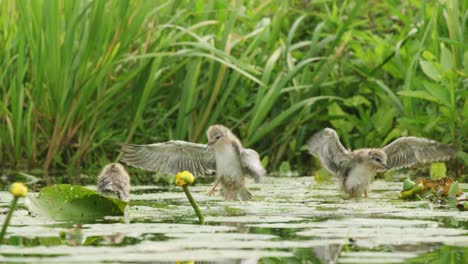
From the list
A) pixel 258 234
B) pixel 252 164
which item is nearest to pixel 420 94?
pixel 252 164

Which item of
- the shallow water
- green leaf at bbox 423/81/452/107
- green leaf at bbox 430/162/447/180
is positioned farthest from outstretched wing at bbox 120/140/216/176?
green leaf at bbox 423/81/452/107

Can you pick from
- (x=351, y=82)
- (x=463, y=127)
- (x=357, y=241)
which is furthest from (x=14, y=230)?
(x=351, y=82)

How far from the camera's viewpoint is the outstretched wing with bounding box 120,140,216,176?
9.05 meters

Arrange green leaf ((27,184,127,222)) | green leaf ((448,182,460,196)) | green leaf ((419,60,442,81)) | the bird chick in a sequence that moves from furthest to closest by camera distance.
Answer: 1. green leaf ((419,60,442,81))
2. the bird chick
3. green leaf ((448,182,460,196))
4. green leaf ((27,184,127,222))

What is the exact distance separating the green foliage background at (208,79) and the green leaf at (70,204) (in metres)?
3.62

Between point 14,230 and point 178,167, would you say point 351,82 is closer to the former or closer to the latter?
point 178,167

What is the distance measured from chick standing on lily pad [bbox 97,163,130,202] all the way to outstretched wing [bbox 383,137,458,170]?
2.35 metres

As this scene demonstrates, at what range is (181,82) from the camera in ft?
37.3

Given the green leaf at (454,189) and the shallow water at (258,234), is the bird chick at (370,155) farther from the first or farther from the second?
the green leaf at (454,189)

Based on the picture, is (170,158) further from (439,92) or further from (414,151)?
(439,92)

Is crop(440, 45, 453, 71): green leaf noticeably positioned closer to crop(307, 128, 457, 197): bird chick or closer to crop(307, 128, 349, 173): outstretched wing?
crop(307, 128, 457, 197): bird chick

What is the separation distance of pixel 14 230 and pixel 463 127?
17.3ft

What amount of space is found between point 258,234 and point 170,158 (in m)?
3.71

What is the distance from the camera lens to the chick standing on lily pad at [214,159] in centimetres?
840
